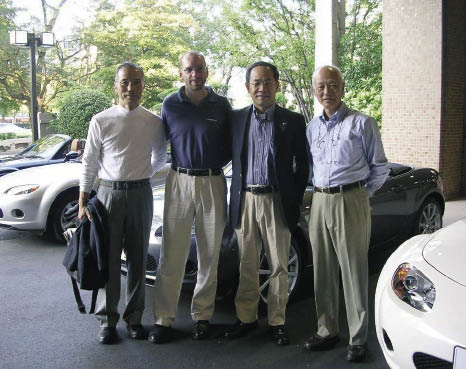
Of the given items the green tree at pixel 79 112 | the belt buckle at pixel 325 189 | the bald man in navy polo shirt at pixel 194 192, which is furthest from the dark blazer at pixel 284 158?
the green tree at pixel 79 112

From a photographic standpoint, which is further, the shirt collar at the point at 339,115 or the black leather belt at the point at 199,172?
the black leather belt at the point at 199,172

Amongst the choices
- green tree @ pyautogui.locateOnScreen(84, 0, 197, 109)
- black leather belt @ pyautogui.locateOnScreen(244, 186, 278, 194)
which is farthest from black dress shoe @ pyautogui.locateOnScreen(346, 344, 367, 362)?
green tree @ pyautogui.locateOnScreen(84, 0, 197, 109)

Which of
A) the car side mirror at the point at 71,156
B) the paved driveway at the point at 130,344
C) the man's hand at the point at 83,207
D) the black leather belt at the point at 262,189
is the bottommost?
the paved driveway at the point at 130,344

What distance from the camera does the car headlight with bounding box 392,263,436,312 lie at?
8.03 ft

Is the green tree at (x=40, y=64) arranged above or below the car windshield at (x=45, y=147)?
above

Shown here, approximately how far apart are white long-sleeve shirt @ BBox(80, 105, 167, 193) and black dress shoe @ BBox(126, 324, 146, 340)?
1.00 meters

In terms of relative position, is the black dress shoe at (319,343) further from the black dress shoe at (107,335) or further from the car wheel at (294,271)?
the black dress shoe at (107,335)

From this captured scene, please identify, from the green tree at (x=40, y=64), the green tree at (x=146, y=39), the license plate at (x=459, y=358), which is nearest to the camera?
the license plate at (x=459, y=358)

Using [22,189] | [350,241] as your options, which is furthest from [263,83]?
[22,189]

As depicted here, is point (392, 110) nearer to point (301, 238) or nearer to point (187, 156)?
point (301, 238)

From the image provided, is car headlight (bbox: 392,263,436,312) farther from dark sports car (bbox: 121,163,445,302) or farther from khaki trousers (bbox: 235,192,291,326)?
dark sports car (bbox: 121,163,445,302)

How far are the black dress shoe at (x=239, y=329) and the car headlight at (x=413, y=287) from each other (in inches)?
47.3

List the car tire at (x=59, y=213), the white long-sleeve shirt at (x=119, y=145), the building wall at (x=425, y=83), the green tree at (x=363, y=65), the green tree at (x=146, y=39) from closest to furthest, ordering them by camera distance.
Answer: the white long-sleeve shirt at (x=119, y=145)
the car tire at (x=59, y=213)
the building wall at (x=425, y=83)
the green tree at (x=363, y=65)
the green tree at (x=146, y=39)

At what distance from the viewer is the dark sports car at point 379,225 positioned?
12.2 feet
